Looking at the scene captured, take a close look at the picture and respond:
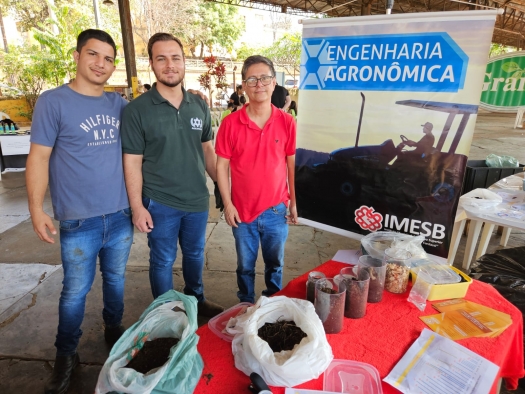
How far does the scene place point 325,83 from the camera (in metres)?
1.80

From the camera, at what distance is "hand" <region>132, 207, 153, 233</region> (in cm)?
189

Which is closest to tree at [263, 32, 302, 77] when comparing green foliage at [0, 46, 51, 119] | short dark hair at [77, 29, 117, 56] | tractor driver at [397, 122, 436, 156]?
green foliage at [0, 46, 51, 119]

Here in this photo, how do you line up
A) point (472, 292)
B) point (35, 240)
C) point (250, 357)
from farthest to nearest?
point (35, 240), point (472, 292), point (250, 357)

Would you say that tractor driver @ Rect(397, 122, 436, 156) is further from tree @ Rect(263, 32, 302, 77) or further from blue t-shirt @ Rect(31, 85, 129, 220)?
tree @ Rect(263, 32, 302, 77)

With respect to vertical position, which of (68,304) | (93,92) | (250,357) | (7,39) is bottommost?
(68,304)

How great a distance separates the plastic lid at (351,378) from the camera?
0.99 meters

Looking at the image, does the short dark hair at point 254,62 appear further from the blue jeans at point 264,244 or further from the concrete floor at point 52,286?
the concrete floor at point 52,286

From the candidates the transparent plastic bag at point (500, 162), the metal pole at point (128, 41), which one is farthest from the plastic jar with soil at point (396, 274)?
the metal pole at point (128, 41)

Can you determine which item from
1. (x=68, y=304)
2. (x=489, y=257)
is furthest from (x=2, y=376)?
(x=489, y=257)

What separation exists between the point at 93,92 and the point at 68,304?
1160mm

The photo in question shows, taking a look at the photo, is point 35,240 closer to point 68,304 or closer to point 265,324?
point 68,304

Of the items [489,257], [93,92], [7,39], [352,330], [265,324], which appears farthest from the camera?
[7,39]

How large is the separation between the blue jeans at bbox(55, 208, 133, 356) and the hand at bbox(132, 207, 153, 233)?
0.08 meters

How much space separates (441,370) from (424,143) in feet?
3.26
